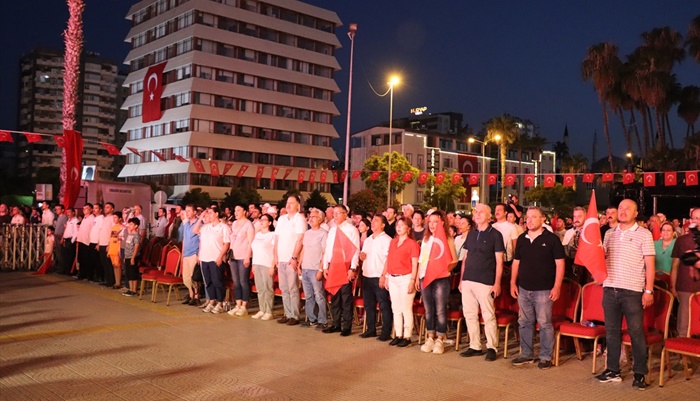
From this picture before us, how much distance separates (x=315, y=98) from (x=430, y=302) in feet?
224

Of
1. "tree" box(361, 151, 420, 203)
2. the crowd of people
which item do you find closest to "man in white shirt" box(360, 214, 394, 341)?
the crowd of people

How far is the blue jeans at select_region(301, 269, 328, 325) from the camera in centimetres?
1003

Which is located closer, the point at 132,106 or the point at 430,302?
the point at 430,302

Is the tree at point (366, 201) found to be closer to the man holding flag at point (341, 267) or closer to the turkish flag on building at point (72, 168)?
the turkish flag on building at point (72, 168)

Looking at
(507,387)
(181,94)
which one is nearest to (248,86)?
(181,94)

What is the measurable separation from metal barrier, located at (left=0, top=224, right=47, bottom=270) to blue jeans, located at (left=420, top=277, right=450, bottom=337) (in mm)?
13771

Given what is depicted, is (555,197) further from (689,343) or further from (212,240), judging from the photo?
(689,343)

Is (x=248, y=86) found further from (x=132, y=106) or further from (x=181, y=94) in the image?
(x=132, y=106)

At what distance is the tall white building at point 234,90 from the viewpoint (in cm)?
6575

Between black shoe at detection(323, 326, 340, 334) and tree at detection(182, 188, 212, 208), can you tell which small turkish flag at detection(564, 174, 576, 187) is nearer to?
black shoe at detection(323, 326, 340, 334)

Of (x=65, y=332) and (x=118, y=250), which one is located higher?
(x=118, y=250)

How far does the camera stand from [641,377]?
22.5 feet

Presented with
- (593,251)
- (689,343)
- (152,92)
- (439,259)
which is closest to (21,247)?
(439,259)

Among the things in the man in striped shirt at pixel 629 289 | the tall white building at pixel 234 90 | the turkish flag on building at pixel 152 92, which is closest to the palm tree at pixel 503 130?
the tall white building at pixel 234 90
